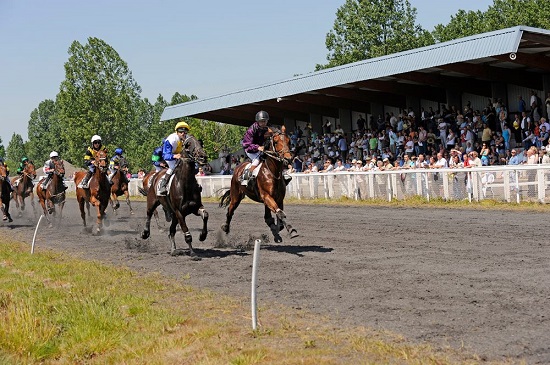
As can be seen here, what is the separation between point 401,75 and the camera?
2950 centimetres

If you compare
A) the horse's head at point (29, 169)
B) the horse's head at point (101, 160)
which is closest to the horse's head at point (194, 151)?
the horse's head at point (101, 160)

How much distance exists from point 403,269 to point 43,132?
117014mm

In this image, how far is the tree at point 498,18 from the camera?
65062 mm

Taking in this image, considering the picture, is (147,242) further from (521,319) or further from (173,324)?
(521,319)

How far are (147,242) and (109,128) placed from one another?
5951cm

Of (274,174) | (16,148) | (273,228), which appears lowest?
(273,228)

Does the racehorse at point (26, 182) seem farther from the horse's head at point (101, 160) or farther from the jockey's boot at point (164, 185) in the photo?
the jockey's boot at point (164, 185)

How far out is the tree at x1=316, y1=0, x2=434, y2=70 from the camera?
66938 millimetres

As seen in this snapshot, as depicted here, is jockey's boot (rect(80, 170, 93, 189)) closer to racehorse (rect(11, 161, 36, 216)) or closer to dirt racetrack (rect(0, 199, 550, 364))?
dirt racetrack (rect(0, 199, 550, 364))

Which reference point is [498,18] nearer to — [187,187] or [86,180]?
[86,180]

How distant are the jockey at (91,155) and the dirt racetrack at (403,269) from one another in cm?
145

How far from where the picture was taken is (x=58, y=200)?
22906 millimetres

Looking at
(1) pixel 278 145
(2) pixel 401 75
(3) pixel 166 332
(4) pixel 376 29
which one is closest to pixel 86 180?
(1) pixel 278 145

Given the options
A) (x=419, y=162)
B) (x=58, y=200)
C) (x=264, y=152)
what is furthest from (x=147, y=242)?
(x=419, y=162)
